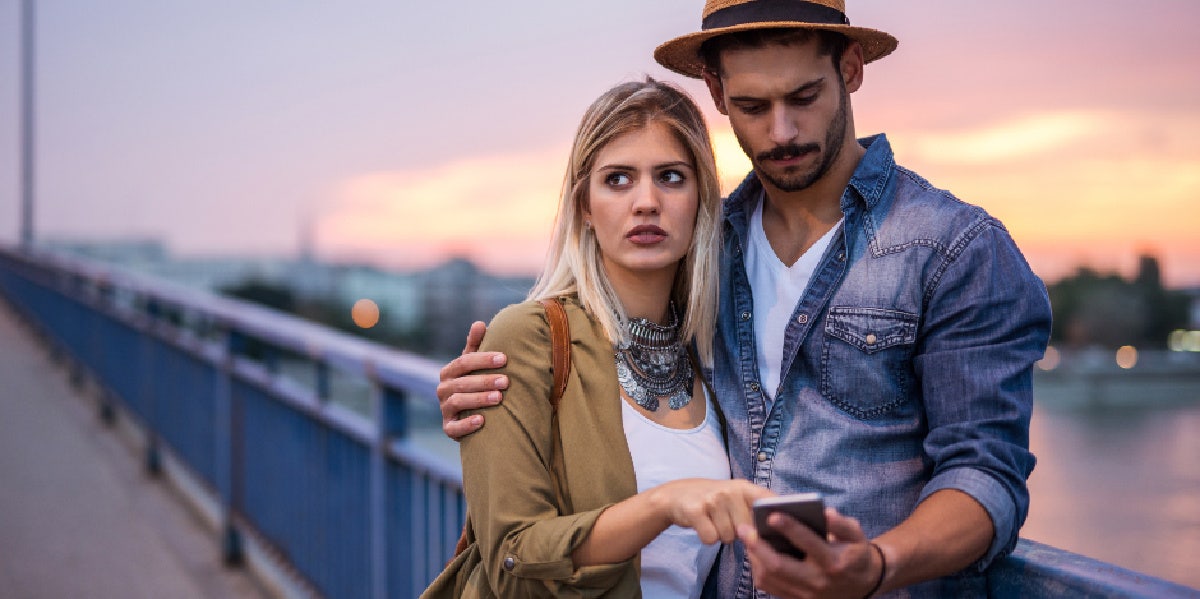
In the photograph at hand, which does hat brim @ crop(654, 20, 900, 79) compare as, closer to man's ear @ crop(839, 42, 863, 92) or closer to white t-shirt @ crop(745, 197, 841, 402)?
man's ear @ crop(839, 42, 863, 92)

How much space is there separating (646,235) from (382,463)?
1.63 meters

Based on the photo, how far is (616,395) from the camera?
2.14 m

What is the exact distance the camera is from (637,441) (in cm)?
216

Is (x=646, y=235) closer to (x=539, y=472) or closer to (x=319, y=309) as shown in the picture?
(x=539, y=472)

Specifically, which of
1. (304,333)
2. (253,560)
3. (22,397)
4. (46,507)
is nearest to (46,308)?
(22,397)

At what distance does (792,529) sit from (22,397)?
37.3 ft

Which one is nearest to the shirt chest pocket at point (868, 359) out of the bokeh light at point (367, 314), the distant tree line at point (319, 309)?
the bokeh light at point (367, 314)

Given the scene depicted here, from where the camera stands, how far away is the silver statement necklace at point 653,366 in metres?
2.22

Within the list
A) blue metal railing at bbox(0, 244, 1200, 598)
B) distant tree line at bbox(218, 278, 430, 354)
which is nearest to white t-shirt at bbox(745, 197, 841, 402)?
blue metal railing at bbox(0, 244, 1200, 598)

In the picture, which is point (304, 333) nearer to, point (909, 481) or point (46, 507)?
point (909, 481)

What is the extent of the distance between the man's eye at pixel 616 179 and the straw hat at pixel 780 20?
33 cm

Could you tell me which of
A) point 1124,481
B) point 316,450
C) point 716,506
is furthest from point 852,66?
point 1124,481

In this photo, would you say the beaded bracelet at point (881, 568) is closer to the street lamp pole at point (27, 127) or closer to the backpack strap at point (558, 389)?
the backpack strap at point (558, 389)

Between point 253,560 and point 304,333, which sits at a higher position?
point 304,333
